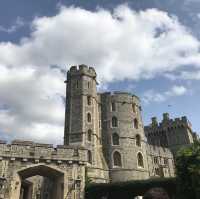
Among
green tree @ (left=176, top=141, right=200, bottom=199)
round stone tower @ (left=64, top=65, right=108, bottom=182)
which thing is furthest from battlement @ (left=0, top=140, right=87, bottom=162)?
round stone tower @ (left=64, top=65, right=108, bottom=182)

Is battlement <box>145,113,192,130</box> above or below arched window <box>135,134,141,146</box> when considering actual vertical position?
above

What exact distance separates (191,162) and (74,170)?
31.3ft

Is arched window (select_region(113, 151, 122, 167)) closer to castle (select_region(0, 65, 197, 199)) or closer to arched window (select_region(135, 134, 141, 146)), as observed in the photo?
castle (select_region(0, 65, 197, 199))

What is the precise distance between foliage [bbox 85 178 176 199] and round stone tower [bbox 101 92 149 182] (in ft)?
30.7

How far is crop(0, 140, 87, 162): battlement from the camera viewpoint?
20.6 m

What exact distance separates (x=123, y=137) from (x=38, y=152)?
56.7 feet

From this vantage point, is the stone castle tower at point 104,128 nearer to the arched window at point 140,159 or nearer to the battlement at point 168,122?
the arched window at point 140,159

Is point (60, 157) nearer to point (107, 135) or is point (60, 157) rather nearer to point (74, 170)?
point (74, 170)

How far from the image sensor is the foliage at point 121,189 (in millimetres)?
22984

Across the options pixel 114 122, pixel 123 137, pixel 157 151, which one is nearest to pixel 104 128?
pixel 114 122

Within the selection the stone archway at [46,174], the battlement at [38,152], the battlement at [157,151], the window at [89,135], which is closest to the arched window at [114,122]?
the window at [89,135]

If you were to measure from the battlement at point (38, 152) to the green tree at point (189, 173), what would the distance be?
27.2 feet

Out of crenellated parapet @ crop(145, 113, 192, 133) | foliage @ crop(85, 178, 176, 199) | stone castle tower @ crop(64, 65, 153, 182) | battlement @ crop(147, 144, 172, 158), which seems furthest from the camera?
crenellated parapet @ crop(145, 113, 192, 133)

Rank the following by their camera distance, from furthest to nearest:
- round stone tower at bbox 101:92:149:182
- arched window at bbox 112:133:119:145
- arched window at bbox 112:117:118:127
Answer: arched window at bbox 112:117:118:127 → arched window at bbox 112:133:119:145 → round stone tower at bbox 101:92:149:182
